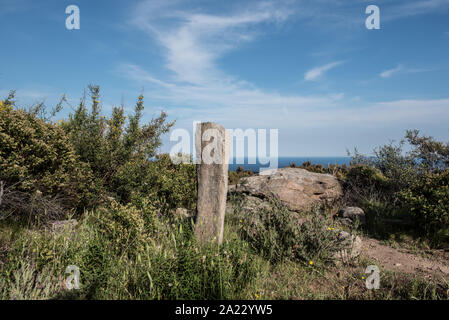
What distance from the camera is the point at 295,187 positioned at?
8.31 metres

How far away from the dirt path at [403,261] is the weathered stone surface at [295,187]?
2.28m

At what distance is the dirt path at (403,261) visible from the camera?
15.5 feet

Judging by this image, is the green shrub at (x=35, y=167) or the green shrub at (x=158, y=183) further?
the green shrub at (x=158, y=183)

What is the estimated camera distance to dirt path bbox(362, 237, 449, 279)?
15.5 feet

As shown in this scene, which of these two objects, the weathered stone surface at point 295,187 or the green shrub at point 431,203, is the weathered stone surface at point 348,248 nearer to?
the green shrub at point 431,203

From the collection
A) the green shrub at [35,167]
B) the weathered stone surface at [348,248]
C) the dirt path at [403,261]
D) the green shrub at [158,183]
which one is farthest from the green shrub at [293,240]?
the green shrub at [35,167]

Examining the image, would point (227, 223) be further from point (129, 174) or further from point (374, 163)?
point (374, 163)

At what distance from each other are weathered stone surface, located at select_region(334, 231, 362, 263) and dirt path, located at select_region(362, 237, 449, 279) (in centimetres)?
56

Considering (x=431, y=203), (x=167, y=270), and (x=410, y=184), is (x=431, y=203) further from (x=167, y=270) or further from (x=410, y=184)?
(x=167, y=270)

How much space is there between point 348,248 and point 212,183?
2567 mm

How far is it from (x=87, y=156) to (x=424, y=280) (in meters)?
7.15

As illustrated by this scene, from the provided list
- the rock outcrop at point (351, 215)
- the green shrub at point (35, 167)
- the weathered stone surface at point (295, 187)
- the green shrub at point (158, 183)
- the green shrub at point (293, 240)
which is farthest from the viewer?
the weathered stone surface at point (295, 187)

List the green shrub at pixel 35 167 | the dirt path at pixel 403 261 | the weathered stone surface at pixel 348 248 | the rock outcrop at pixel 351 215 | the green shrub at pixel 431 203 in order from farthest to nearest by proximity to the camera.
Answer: the rock outcrop at pixel 351 215 < the green shrub at pixel 431 203 < the green shrub at pixel 35 167 < the dirt path at pixel 403 261 < the weathered stone surface at pixel 348 248
